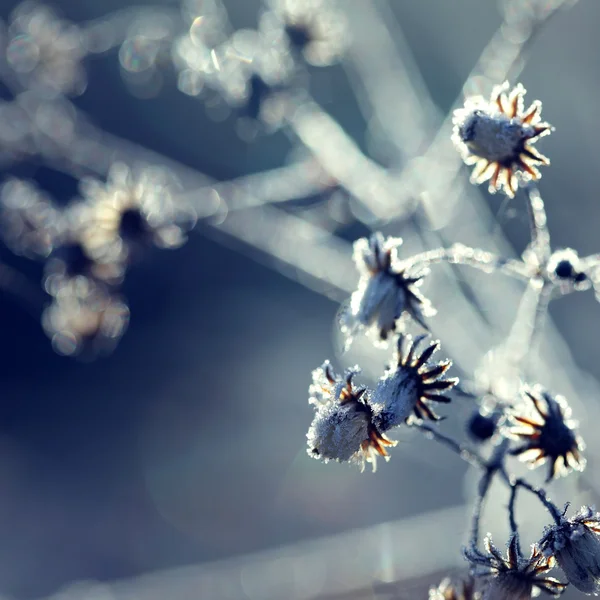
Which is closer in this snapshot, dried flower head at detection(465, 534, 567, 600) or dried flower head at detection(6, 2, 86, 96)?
dried flower head at detection(465, 534, 567, 600)

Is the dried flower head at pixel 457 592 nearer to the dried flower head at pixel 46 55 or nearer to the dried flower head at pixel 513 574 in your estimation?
the dried flower head at pixel 513 574

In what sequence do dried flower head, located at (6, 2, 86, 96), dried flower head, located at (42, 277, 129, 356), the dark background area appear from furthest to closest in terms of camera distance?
the dark background area → dried flower head, located at (6, 2, 86, 96) → dried flower head, located at (42, 277, 129, 356)

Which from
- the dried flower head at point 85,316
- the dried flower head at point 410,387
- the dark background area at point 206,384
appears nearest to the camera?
the dried flower head at point 410,387

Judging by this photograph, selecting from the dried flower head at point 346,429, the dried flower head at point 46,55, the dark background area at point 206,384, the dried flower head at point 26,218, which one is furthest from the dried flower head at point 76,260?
the dark background area at point 206,384

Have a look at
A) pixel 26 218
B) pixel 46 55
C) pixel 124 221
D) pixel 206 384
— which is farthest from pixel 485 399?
pixel 206 384

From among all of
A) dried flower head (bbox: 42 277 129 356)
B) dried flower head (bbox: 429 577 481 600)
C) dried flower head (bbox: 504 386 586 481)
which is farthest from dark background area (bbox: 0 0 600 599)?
dried flower head (bbox: 504 386 586 481)

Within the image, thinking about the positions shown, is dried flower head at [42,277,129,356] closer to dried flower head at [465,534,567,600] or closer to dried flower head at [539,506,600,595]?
dried flower head at [465,534,567,600]

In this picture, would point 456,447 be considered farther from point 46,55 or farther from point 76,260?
point 46,55
